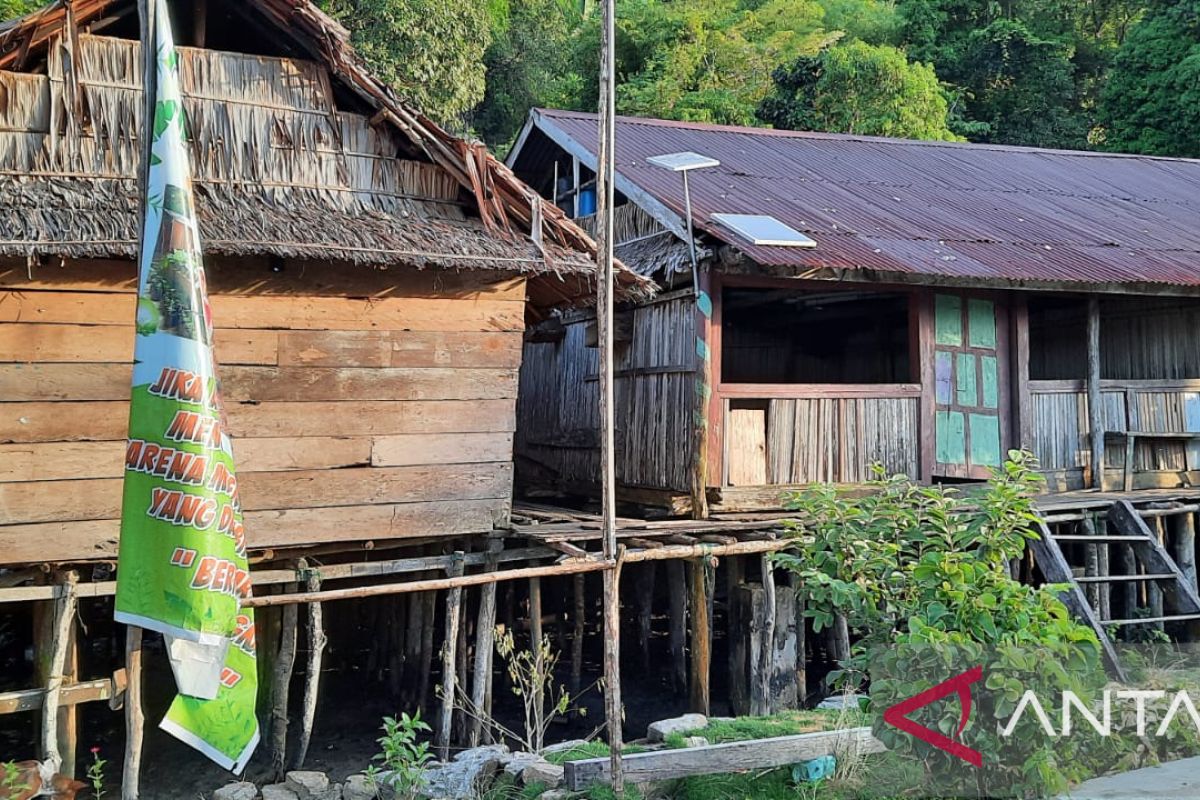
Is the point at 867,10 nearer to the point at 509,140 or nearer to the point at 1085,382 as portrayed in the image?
the point at 509,140

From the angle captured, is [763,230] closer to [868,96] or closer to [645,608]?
[645,608]

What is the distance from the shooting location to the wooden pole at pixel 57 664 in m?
7.16

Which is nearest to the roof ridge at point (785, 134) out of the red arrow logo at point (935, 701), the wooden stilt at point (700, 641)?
the wooden stilt at point (700, 641)

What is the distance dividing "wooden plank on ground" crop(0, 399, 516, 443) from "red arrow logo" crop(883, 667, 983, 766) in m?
4.37

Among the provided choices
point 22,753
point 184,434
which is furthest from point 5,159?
point 22,753

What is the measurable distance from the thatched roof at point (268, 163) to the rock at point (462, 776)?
3672 millimetres

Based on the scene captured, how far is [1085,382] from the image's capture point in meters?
11.6

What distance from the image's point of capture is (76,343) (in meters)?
7.47

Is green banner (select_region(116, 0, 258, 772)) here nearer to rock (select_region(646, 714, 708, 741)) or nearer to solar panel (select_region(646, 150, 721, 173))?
rock (select_region(646, 714, 708, 741))

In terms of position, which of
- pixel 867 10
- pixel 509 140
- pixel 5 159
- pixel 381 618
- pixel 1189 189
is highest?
pixel 867 10

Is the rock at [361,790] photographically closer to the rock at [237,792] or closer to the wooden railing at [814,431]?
the rock at [237,792]

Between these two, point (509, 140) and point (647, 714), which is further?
point (509, 140)

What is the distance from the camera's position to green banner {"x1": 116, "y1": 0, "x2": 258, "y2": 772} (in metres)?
5.08

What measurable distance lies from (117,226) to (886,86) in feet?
59.0
